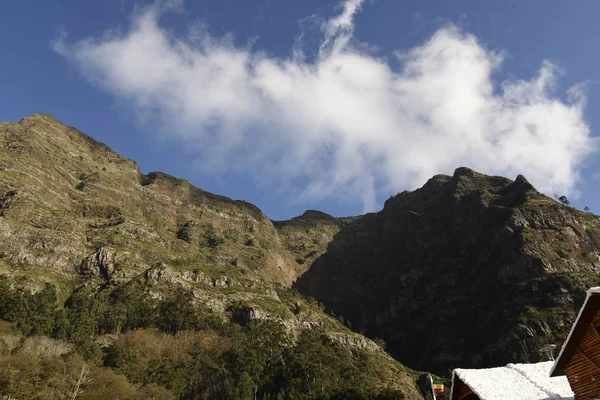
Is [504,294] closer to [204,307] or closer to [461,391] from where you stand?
[204,307]

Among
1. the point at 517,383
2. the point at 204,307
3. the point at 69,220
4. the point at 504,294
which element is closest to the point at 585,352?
the point at 517,383

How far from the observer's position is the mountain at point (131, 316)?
83125 mm

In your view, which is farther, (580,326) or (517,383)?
(517,383)

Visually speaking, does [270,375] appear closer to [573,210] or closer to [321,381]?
[321,381]

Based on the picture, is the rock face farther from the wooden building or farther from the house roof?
the wooden building

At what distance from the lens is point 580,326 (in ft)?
66.3

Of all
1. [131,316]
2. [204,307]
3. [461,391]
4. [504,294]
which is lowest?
[461,391]

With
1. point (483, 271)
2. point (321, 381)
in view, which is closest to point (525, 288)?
point (483, 271)

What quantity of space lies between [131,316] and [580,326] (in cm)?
11758

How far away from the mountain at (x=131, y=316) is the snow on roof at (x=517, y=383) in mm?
63067

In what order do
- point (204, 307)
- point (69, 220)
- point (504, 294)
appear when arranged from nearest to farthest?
1. point (204, 307)
2. point (69, 220)
3. point (504, 294)

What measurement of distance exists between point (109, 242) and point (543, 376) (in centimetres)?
14904

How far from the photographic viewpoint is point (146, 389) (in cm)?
7700

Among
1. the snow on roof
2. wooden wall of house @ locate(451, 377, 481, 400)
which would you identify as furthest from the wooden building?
wooden wall of house @ locate(451, 377, 481, 400)
